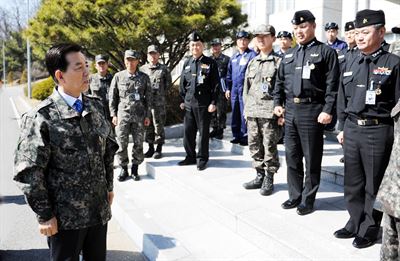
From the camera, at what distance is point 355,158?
3.21 m

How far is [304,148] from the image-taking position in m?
3.87

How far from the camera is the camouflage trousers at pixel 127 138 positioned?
561cm

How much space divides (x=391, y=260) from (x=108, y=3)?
6976mm

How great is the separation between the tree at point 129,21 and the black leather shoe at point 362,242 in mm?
5555

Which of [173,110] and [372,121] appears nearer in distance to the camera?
[372,121]

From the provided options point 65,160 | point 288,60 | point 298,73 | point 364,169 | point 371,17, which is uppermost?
point 371,17

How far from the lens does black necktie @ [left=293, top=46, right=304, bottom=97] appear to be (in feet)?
12.4

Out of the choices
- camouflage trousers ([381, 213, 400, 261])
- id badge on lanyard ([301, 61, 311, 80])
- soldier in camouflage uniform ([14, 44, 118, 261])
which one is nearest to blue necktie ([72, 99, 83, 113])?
soldier in camouflage uniform ([14, 44, 118, 261])

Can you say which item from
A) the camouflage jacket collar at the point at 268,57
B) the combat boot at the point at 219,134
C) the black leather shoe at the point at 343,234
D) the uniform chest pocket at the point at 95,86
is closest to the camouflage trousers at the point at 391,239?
the black leather shoe at the point at 343,234

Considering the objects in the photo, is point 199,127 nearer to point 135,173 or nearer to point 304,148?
point 135,173

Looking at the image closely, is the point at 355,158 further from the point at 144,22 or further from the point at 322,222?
the point at 144,22

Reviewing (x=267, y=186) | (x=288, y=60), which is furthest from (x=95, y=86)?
(x=288, y=60)

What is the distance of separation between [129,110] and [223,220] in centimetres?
250

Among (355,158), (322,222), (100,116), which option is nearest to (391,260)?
(355,158)
